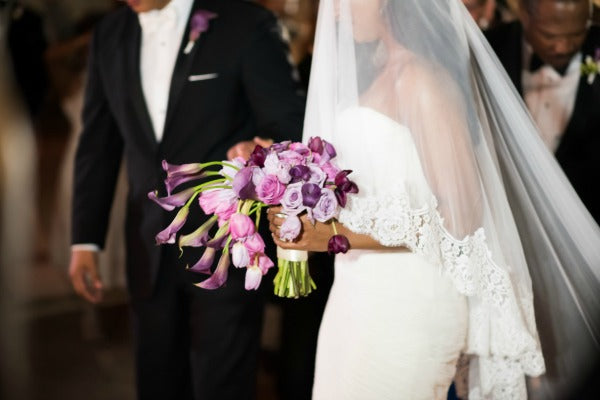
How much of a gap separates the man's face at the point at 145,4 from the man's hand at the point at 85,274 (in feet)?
3.08

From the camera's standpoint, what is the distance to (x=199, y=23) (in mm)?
2596

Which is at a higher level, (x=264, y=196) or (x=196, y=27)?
(x=196, y=27)

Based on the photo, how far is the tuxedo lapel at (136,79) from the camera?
259cm

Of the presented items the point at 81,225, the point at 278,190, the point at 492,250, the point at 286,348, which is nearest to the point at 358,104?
the point at 278,190

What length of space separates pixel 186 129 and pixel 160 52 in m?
0.31

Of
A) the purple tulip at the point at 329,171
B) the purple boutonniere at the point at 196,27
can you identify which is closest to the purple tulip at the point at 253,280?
the purple tulip at the point at 329,171

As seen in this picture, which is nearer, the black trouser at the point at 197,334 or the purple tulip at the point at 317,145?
the purple tulip at the point at 317,145

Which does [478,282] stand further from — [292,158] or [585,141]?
[585,141]

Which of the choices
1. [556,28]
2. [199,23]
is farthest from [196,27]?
[556,28]

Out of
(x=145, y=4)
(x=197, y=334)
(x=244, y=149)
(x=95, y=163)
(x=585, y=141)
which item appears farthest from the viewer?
(x=585, y=141)

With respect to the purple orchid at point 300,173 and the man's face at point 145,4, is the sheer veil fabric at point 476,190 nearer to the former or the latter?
the purple orchid at point 300,173

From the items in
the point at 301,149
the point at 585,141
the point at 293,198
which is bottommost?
the point at 585,141

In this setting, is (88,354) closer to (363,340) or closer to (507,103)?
(363,340)

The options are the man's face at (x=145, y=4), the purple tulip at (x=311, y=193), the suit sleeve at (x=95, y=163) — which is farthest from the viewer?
the suit sleeve at (x=95, y=163)
